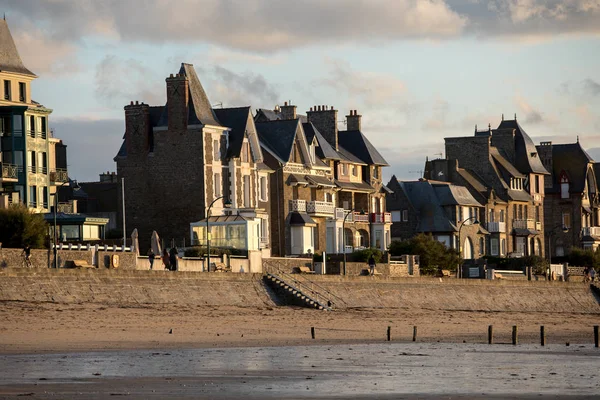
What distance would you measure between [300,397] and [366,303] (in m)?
41.9

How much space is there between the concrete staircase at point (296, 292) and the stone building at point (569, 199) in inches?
2492

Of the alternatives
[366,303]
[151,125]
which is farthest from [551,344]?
[151,125]

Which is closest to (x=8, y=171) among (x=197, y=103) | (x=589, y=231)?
(x=197, y=103)

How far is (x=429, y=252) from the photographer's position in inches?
3602

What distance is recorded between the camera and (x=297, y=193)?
3546 inches

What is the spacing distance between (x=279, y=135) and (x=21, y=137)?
788 inches

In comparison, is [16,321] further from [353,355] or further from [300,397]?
[300,397]

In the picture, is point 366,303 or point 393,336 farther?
point 366,303

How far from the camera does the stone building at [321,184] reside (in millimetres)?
88312

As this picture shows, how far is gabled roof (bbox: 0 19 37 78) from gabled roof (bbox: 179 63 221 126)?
8.92m

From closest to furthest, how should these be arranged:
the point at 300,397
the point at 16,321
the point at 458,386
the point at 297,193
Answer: the point at 300,397 → the point at 458,386 → the point at 16,321 → the point at 297,193

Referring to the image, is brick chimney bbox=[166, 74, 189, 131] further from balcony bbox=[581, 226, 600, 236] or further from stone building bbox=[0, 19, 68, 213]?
balcony bbox=[581, 226, 600, 236]

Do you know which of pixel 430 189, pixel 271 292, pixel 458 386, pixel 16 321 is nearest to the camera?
pixel 458 386

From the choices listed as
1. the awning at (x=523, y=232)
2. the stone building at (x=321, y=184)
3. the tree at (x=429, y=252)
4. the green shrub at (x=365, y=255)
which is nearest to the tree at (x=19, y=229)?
the green shrub at (x=365, y=255)
